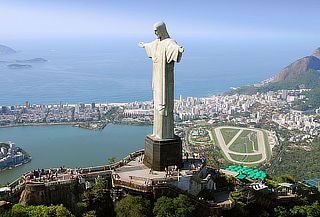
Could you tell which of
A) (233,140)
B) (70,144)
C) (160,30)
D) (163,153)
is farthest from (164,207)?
(233,140)

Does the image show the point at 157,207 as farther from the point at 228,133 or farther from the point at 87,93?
the point at 87,93

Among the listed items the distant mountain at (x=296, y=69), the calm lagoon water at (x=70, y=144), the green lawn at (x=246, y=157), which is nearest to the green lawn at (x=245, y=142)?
the green lawn at (x=246, y=157)

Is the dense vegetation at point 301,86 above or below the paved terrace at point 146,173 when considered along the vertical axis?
above

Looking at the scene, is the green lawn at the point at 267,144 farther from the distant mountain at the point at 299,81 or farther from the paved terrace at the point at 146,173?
the paved terrace at the point at 146,173

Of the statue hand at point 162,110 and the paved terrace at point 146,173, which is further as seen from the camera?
the statue hand at point 162,110

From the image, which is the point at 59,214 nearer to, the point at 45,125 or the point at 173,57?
the point at 173,57

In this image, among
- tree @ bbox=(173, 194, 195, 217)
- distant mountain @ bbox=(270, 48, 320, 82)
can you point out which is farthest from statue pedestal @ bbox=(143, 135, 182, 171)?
distant mountain @ bbox=(270, 48, 320, 82)

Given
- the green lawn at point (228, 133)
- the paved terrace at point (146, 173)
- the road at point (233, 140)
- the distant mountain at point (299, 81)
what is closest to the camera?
the paved terrace at point (146, 173)
